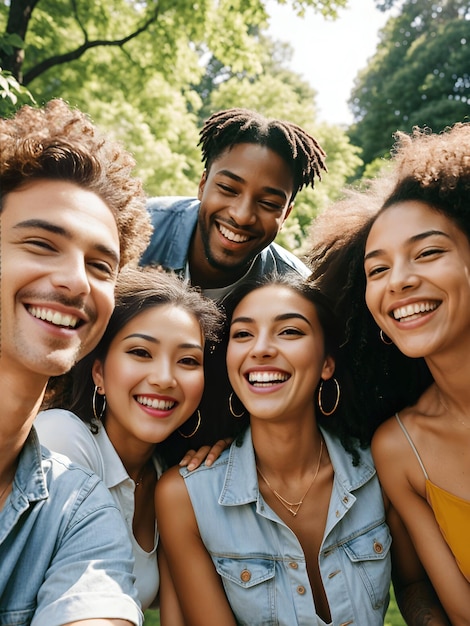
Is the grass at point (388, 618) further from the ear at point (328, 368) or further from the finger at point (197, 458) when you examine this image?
the ear at point (328, 368)

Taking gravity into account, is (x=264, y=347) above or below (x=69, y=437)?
above

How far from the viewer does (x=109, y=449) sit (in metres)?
3.35

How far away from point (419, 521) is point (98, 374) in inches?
79.2

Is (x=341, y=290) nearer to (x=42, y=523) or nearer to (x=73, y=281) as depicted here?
(x=73, y=281)

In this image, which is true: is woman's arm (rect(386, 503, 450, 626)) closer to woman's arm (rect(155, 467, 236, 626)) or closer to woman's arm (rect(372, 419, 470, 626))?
woman's arm (rect(372, 419, 470, 626))

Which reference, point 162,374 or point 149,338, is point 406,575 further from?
point 149,338

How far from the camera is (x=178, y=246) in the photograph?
4859mm

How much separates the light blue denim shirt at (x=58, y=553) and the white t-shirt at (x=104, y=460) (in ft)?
2.17

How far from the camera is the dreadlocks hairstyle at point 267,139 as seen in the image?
451 cm

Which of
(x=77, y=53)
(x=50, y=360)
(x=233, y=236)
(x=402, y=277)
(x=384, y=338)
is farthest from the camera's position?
(x=77, y=53)

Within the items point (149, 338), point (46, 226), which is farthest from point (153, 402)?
point (46, 226)

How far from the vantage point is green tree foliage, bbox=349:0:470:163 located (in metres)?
25.1

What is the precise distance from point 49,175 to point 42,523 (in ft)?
4.63

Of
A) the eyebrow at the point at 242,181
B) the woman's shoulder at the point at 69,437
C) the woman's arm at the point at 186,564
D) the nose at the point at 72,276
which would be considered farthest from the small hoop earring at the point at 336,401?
the nose at the point at 72,276
